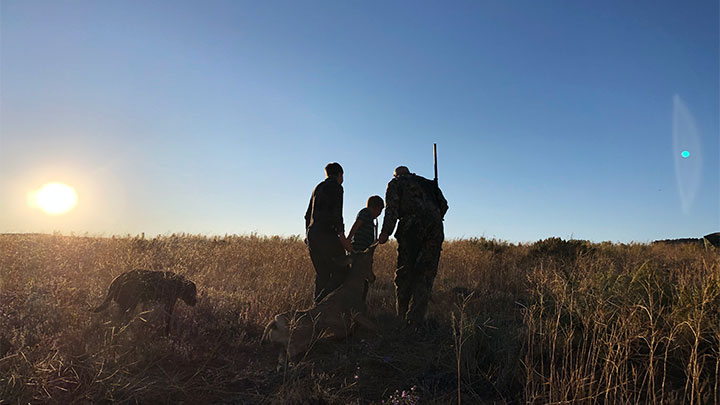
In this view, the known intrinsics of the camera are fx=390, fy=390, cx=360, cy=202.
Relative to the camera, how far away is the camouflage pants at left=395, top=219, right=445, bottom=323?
502 cm

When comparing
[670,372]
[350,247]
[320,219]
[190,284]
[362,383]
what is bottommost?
[362,383]

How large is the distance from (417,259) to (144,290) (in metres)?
3.32

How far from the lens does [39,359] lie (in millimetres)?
3381

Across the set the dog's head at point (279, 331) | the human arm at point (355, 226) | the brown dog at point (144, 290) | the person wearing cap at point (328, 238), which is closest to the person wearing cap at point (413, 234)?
the human arm at point (355, 226)

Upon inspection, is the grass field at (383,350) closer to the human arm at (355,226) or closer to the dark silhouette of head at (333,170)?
the human arm at (355,226)

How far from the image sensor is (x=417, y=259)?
508 cm

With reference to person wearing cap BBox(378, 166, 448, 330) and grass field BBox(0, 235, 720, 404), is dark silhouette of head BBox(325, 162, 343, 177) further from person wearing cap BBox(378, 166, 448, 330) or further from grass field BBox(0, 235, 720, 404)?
grass field BBox(0, 235, 720, 404)

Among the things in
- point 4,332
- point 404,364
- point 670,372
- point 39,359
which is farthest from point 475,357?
point 4,332

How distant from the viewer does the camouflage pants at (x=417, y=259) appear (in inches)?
198

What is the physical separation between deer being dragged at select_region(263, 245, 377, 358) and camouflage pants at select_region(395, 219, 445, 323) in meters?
0.48

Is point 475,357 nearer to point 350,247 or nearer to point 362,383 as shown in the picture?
point 362,383

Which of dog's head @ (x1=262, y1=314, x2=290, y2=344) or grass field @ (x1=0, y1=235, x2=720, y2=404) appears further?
dog's head @ (x1=262, y1=314, x2=290, y2=344)

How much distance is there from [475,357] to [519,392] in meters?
0.74

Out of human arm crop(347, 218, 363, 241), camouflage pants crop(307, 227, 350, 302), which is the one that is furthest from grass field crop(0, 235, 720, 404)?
human arm crop(347, 218, 363, 241)
